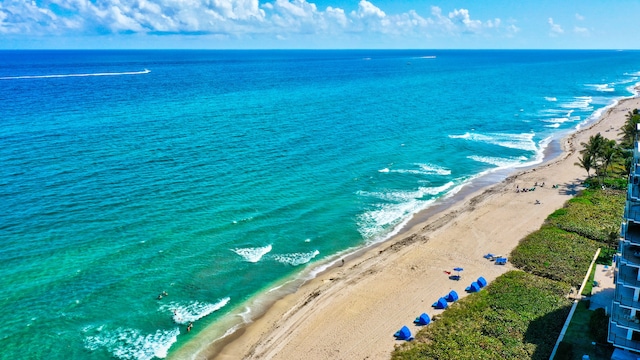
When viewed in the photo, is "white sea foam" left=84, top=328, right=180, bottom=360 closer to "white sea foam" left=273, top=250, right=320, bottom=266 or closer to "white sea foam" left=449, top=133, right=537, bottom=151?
"white sea foam" left=273, top=250, right=320, bottom=266

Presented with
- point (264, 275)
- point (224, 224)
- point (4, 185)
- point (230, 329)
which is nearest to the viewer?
point (230, 329)

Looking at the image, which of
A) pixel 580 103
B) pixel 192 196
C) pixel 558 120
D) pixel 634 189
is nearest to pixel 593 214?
pixel 634 189

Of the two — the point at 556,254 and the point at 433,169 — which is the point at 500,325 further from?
the point at 433,169

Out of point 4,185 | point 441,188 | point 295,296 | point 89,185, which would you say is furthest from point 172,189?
point 441,188

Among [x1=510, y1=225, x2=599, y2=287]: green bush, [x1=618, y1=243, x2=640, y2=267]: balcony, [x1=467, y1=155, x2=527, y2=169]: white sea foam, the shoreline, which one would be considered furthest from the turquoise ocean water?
[x1=618, y1=243, x2=640, y2=267]: balcony

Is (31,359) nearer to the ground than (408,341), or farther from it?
nearer to the ground

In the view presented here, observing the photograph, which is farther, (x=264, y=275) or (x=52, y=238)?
(x=52, y=238)

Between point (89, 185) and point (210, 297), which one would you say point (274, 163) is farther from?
point (210, 297)

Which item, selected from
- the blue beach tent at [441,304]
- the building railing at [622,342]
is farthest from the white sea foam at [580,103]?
the building railing at [622,342]
